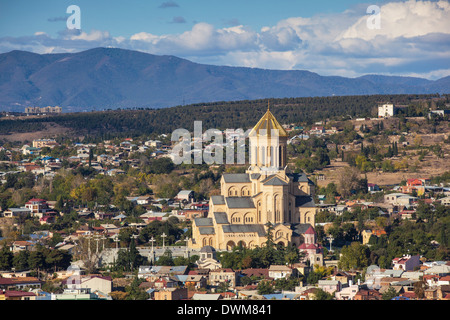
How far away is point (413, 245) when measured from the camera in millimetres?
44344

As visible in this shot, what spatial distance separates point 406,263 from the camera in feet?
133

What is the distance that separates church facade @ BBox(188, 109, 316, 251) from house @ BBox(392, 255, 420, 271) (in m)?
4.98

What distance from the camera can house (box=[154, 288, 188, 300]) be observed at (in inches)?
1363

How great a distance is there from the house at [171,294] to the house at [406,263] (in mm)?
10235

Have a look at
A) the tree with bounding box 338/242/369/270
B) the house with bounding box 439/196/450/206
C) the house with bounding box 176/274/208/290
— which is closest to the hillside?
the house with bounding box 439/196/450/206

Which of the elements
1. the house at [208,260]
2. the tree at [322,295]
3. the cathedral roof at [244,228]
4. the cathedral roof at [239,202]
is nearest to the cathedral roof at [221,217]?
the cathedral roof at [244,228]

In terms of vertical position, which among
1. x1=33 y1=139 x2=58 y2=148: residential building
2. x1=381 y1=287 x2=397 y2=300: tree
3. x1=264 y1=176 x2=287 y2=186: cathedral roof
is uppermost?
x1=33 y1=139 x2=58 y2=148: residential building

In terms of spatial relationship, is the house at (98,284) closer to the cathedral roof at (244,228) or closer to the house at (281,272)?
the house at (281,272)

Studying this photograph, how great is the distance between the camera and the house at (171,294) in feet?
114

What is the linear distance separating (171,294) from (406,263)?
11.2 metres

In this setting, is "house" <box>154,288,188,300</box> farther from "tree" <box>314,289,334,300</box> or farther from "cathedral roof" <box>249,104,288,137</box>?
"cathedral roof" <box>249,104,288,137</box>

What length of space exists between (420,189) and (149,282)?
33.3 m

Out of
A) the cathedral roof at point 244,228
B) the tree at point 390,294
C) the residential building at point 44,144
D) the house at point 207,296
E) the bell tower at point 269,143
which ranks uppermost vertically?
the bell tower at point 269,143

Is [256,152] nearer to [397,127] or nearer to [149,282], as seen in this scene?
[149,282]
